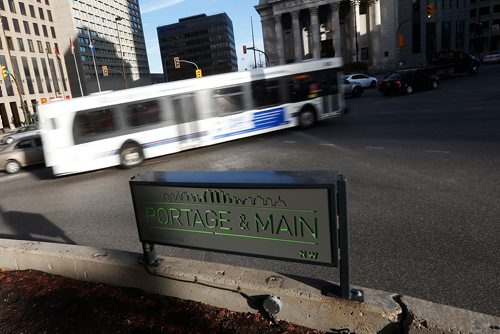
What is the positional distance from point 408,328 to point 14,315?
3560mm

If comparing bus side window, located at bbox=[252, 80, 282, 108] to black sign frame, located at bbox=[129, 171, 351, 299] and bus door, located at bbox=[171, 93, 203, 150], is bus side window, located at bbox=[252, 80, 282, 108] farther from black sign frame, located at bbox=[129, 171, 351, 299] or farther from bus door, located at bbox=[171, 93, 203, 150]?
black sign frame, located at bbox=[129, 171, 351, 299]

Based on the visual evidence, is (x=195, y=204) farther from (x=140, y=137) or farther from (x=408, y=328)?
(x=140, y=137)

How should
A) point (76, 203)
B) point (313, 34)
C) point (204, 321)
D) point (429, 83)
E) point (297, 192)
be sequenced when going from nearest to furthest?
point (297, 192), point (204, 321), point (76, 203), point (429, 83), point (313, 34)

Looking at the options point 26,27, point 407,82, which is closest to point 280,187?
point 407,82

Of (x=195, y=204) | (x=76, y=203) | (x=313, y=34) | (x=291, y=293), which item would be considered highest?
(x=313, y=34)

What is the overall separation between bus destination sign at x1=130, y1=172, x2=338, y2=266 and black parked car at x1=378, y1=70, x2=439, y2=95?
2459 cm

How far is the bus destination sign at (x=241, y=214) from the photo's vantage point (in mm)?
2805

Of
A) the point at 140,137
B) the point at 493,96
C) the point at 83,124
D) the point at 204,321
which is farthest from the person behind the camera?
the point at 493,96

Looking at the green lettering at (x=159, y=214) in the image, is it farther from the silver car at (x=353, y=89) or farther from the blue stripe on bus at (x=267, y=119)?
the silver car at (x=353, y=89)

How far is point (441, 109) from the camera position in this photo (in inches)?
651

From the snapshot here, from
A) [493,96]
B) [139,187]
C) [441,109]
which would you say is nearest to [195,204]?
[139,187]

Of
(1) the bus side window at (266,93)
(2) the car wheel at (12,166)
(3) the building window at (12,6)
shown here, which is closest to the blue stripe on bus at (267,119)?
(1) the bus side window at (266,93)

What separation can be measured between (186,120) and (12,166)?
317 inches

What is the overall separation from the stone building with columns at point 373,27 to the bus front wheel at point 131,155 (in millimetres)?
58096
